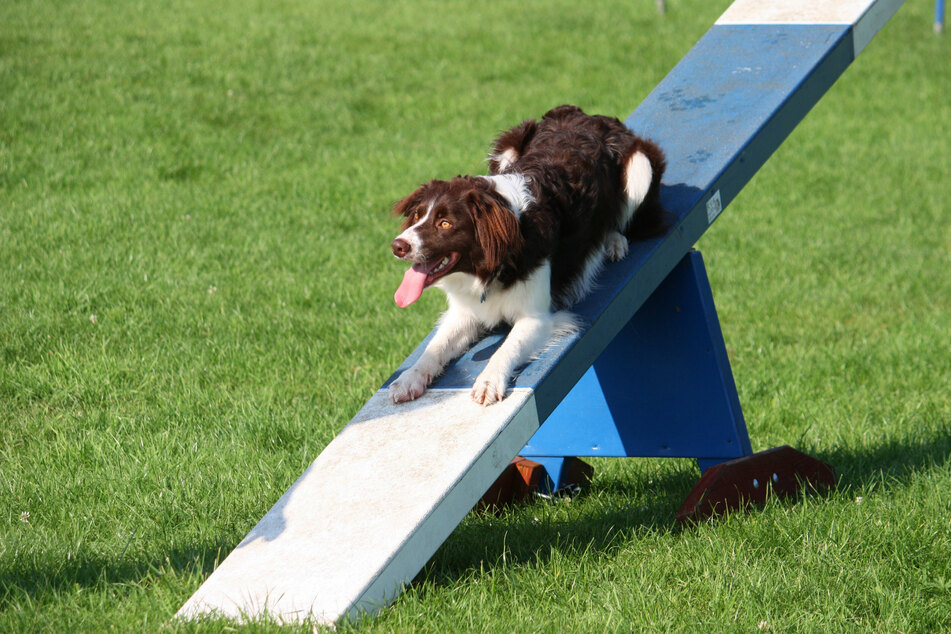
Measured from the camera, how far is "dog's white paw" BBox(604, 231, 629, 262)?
12.7ft

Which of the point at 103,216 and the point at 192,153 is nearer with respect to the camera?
the point at 103,216

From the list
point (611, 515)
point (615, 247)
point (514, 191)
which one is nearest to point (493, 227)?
point (514, 191)

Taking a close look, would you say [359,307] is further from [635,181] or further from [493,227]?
[493,227]

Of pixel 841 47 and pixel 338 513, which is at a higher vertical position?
pixel 841 47

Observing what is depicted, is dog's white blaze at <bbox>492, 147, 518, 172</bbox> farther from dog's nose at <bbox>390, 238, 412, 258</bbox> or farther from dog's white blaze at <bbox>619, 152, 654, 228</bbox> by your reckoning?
dog's nose at <bbox>390, 238, 412, 258</bbox>

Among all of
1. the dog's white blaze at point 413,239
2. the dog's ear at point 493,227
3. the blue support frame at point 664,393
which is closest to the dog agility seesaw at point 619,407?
the blue support frame at point 664,393

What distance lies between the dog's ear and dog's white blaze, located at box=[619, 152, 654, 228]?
786mm

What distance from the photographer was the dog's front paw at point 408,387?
360cm

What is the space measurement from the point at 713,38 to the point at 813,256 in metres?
3.52

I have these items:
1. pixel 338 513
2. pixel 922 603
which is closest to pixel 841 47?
pixel 922 603

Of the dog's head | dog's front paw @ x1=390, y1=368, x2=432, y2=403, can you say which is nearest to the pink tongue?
the dog's head

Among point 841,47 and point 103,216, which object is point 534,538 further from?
point 103,216

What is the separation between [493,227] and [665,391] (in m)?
1.33

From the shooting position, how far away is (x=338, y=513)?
3193mm
